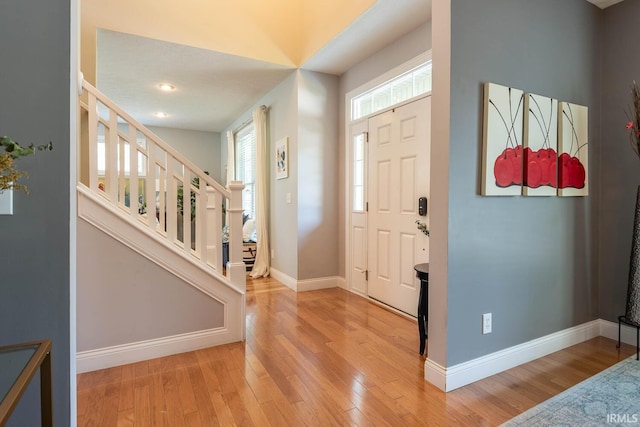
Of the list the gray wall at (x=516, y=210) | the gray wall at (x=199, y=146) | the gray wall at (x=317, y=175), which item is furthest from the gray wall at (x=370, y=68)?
the gray wall at (x=199, y=146)

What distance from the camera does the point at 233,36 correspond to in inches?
137

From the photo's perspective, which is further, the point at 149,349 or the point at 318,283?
the point at 318,283

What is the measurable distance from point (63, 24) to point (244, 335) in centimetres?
215

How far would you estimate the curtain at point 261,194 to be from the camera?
466 centimetres

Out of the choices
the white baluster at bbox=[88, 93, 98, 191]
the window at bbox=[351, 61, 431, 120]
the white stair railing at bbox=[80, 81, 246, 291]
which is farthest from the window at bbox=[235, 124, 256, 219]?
the white baluster at bbox=[88, 93, 98, 191]

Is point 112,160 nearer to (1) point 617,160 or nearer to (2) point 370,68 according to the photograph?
(2) point 370,68

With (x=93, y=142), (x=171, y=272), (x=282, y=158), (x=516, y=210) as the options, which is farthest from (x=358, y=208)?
(x=93, y=142)

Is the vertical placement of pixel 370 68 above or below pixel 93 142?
above

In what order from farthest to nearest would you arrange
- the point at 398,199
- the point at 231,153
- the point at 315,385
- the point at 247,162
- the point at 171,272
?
the point at 231,153 → the point at 247,162 → the point at 398,199 → the point at 171,272 → the point at 315,385

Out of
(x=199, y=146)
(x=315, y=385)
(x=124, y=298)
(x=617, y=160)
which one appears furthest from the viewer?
(x=199, y=146)

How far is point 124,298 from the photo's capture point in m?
2.17

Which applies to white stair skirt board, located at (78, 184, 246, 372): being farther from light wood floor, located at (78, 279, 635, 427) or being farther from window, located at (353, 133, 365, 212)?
window, located at (353, 133, 365, 212)

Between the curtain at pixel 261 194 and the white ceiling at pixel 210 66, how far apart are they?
41 cm

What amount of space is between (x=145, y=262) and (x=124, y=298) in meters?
0.26
